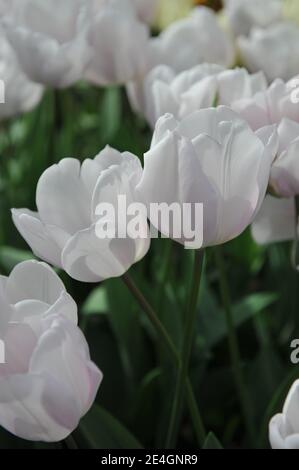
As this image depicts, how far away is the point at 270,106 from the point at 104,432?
307 millimetres

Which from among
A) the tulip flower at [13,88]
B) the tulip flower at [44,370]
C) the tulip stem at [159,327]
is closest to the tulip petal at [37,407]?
the tulip flower at [44,370]

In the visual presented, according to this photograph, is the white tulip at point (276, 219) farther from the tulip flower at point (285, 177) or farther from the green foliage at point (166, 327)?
the green foliage at point (166, 327)

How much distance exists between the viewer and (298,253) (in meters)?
0.74

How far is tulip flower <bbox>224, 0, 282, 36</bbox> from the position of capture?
4.00 feet

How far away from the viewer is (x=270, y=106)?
0.73 meters

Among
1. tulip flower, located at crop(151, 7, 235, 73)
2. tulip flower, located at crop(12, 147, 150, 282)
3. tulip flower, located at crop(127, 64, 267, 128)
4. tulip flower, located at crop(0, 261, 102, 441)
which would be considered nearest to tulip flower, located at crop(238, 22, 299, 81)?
tulip flower, located at crop(151, 7, 235, 73)

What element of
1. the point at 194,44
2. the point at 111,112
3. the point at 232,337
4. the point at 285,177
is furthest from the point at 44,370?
the point at 111,112

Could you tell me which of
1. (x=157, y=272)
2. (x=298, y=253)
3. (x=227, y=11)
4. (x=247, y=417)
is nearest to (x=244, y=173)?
(x=298, y=253)

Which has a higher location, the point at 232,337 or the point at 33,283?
the point at 33,283

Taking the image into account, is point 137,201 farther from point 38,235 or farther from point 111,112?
point 111,112

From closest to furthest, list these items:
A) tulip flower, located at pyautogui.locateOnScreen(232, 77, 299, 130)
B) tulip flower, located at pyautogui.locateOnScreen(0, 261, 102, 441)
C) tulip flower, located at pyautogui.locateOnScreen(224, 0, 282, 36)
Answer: tulip flower, located at pyautogui.locateOnScreen(0, 261, 102, 441) → tulip flower, located at pyautogui.locateOnScreen(232, 77, 299, 130) → tulip flower, located at pyautogui.locateOnScreen(224, 0, 282, 36)

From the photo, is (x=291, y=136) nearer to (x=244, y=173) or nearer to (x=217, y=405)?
(x=244, y=173)

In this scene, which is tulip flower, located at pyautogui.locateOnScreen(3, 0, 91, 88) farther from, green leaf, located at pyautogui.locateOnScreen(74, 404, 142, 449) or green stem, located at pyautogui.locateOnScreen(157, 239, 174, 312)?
green leaf, located at pyautogui.locateOnScreen(74, 404, 142, 449)

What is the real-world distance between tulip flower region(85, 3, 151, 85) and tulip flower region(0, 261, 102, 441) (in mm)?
499
